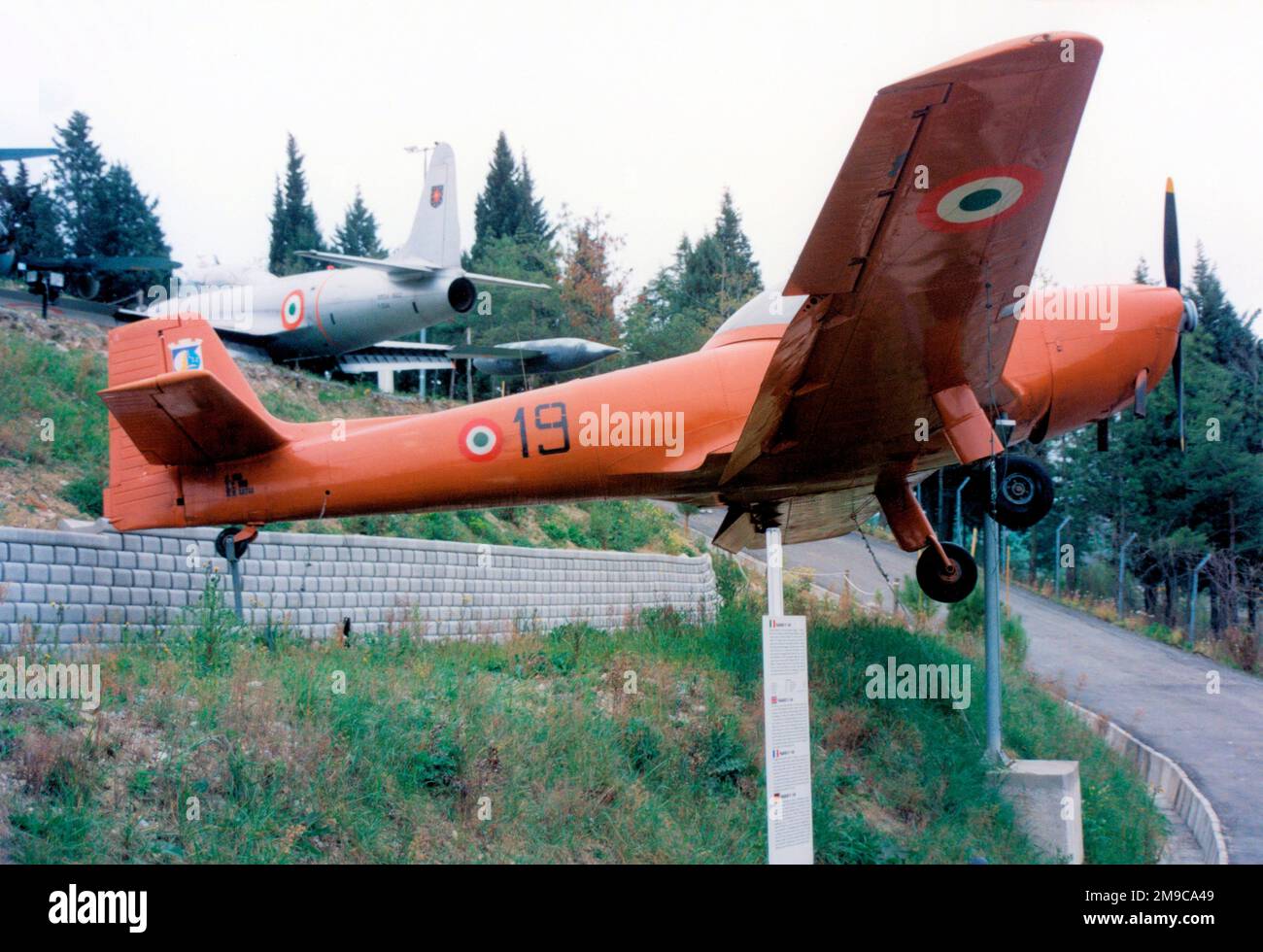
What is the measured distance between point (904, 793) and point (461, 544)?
26.0ft

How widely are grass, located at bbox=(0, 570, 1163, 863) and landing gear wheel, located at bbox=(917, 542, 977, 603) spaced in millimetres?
1898

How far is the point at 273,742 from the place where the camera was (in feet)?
21.1

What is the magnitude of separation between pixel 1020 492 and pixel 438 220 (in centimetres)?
958

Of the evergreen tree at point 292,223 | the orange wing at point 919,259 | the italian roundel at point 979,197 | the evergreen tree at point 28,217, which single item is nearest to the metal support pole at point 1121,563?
the orange wing at point 919,259

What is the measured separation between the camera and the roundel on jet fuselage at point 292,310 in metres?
16.8

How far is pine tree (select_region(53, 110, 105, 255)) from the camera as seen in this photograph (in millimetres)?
21578

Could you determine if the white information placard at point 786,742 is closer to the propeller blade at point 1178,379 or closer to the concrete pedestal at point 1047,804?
the propeller blade at point 1178,379

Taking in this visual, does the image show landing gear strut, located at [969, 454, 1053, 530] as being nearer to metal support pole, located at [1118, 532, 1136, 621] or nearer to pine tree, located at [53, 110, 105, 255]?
metal support pole, located at [1118, 532, 1136, 621]

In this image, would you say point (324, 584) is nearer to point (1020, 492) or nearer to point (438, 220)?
point (438, 220)

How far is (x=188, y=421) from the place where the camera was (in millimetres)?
7887

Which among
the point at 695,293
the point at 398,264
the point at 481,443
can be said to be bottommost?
the point at 481,443

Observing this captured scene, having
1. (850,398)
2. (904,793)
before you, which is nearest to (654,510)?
(904,793)

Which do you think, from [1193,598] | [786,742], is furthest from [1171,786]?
[786,742]

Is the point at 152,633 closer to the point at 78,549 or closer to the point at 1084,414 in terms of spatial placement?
the point at 78,549
